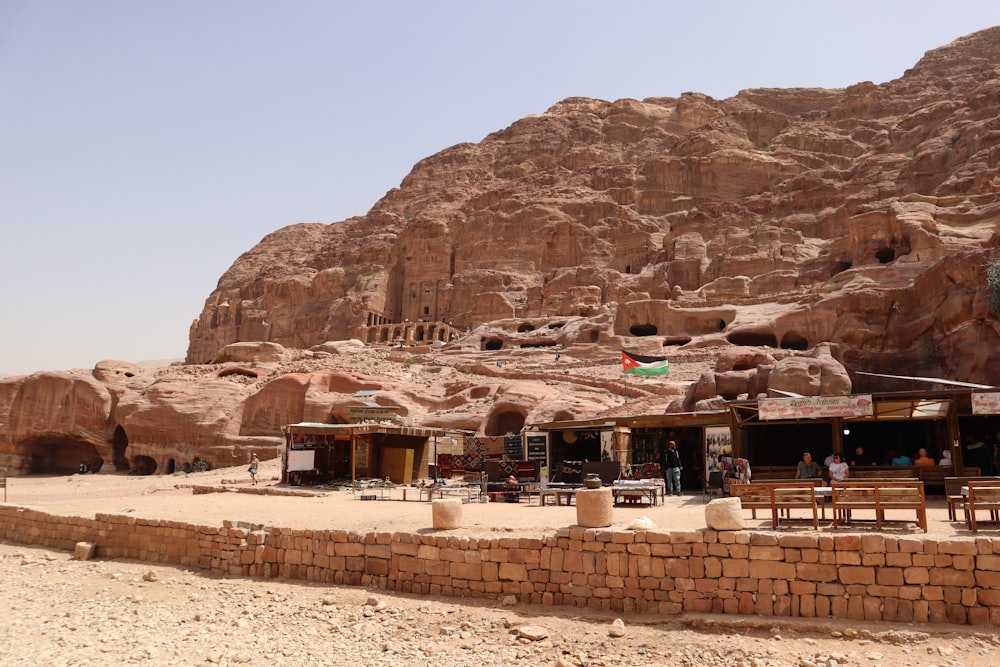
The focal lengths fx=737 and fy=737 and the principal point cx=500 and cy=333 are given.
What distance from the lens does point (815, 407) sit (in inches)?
622

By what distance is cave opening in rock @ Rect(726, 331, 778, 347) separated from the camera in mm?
49375

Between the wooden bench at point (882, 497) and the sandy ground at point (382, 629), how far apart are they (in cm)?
36

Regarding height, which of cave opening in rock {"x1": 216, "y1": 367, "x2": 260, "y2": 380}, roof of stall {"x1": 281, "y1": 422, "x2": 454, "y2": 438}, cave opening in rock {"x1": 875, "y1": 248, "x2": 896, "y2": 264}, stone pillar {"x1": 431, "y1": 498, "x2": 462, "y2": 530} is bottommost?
stone pillar {"x1": 431, "y1": 498, "x2": 462, "y2": 530}

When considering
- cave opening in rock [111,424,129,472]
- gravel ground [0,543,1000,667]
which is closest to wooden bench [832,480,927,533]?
gravel ground [0,543,1000,667]

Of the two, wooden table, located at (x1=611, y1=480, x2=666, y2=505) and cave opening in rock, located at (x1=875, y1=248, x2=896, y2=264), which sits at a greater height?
cave opening in rock, located at (x1=875, y1=248, x2=896, y2=264)

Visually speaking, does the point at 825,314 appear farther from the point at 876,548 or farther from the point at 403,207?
the point at 403,207

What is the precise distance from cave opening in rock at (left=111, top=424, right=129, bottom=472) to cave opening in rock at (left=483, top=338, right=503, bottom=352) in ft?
101

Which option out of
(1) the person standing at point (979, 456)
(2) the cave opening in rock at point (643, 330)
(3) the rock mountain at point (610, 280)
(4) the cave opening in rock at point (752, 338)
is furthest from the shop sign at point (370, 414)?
(2) the cave opening in rock at point (643, 330)

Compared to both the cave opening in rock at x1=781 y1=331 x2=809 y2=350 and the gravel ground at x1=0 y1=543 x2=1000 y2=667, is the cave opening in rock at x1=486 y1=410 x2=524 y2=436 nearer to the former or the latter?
the gravel ground at x1=0 y1=543 x2=1000 y2=667

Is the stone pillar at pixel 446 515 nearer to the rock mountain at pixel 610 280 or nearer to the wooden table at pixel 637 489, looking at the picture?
the wooden table at pixel 637 489

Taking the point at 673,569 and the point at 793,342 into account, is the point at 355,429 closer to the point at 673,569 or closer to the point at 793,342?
the point at 673,569

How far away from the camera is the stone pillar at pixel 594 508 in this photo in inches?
430

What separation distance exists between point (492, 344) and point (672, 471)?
154 feet

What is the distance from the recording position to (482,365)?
47.8 meters
